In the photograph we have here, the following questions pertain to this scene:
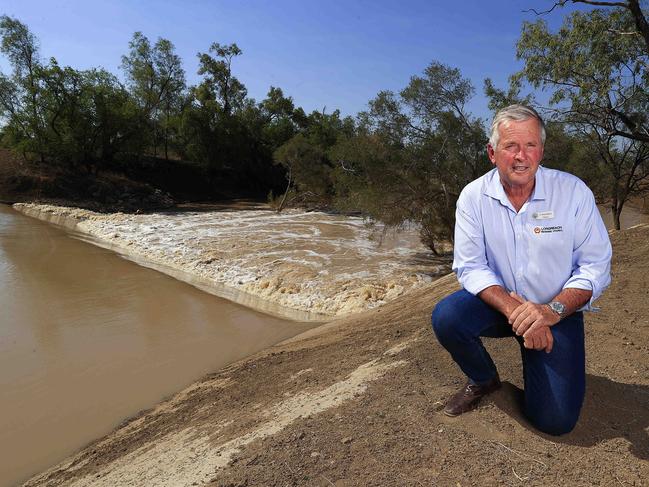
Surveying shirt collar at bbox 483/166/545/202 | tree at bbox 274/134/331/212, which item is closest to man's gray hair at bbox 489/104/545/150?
shirt collar at bbox 483/166/545/202

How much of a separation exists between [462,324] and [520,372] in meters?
0.98

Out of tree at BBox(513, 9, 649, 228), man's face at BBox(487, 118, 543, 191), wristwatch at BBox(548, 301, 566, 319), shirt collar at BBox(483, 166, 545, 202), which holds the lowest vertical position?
wristwatch at BBox(548, 301, 566, 319)

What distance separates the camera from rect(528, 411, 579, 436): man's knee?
2340 millimetres

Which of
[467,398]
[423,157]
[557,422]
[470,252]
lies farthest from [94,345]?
[423,157]

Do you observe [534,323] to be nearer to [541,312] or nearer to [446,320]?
[541,312]

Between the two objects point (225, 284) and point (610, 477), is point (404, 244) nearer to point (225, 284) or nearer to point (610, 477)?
point (225, 284)

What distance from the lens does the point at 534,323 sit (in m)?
2.23

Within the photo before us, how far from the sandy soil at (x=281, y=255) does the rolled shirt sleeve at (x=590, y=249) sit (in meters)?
6.66

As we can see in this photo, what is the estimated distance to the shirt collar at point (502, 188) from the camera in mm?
2449

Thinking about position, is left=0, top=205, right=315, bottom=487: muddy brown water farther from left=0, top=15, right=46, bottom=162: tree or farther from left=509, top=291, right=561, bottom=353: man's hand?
left=0, top=15, right=46, bottom=162: tree

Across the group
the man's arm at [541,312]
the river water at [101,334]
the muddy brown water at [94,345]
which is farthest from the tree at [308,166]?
the man's arm at [541,312]

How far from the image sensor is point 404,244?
53.8 feet

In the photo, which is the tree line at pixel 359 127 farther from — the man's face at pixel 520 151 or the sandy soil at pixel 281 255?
the man's face at pixel 520 151

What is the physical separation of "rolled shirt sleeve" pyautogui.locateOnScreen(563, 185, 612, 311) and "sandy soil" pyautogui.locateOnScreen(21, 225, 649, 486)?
0.73 metres
